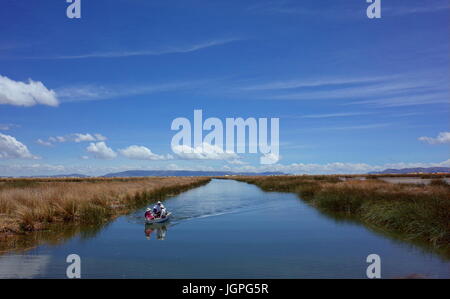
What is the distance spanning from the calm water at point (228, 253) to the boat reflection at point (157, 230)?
5cm

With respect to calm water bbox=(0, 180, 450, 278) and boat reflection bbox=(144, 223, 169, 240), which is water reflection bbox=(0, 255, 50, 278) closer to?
calm water bbox=(0, 180, 450, 278)

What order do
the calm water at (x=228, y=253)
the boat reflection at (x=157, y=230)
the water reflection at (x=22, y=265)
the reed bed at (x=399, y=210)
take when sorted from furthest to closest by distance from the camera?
the boat reflection at (x=157, y=230) < the reed bed at (x=399, y=210) < the calm water at (x=228, y=253) < the water reflection at (x=22, y=265)

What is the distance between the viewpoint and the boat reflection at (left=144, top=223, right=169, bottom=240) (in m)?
17.1

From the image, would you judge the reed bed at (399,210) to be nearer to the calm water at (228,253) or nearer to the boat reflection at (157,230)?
the calm water at (228,253)

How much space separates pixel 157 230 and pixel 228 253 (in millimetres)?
6615

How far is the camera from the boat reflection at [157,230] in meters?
17.1

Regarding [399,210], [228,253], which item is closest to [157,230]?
[228,253]

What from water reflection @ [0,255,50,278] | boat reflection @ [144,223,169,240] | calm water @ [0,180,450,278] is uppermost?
water reflection @ [0,255,50,278]

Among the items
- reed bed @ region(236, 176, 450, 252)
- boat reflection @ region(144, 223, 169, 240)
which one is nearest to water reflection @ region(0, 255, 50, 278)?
boat reflection @ region(144, 223, 169, 240)

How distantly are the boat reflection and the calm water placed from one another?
50mm

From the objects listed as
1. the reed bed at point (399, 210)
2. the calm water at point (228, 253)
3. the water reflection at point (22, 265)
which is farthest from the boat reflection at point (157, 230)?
the reed bed at point (399, 210)

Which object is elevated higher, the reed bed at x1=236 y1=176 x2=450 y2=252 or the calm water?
the reed bed at x1=236 y1=176 x2=450 y2=252
